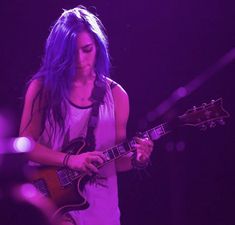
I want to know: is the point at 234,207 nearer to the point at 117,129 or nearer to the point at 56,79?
the point at 117,129

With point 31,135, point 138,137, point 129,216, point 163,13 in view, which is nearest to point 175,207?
point 138,137

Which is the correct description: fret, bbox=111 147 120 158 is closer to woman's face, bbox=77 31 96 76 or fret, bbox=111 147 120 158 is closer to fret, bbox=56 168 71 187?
fret, bbox=56 168 71 187

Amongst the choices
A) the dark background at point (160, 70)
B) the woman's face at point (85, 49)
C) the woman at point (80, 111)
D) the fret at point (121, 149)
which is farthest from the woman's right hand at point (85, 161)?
the dark background at point (160, 70)

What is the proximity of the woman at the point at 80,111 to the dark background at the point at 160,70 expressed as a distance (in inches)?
24.3

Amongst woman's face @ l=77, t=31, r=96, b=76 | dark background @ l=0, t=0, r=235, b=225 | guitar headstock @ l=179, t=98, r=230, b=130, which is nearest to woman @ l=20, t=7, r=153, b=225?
woman's face @ l=77, t=31, r=96, b=76

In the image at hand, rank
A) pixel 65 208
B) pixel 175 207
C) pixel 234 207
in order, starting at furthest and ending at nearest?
pixel 234 207, pixel 65 208, pixel 175 207

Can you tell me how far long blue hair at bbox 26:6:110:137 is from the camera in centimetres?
236

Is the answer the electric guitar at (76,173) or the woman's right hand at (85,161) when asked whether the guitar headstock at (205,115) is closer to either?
the electric guitar at (76,173)

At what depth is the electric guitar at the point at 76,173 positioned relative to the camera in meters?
2.36

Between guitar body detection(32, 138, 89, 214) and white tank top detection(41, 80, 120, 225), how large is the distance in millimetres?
43

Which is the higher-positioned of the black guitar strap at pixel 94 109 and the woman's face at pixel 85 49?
the woman's face at pixel 85 49

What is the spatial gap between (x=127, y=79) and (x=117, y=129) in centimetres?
74

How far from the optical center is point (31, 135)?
237 centimetres

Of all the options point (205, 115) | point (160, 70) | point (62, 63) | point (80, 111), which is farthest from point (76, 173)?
point (160, 70)
